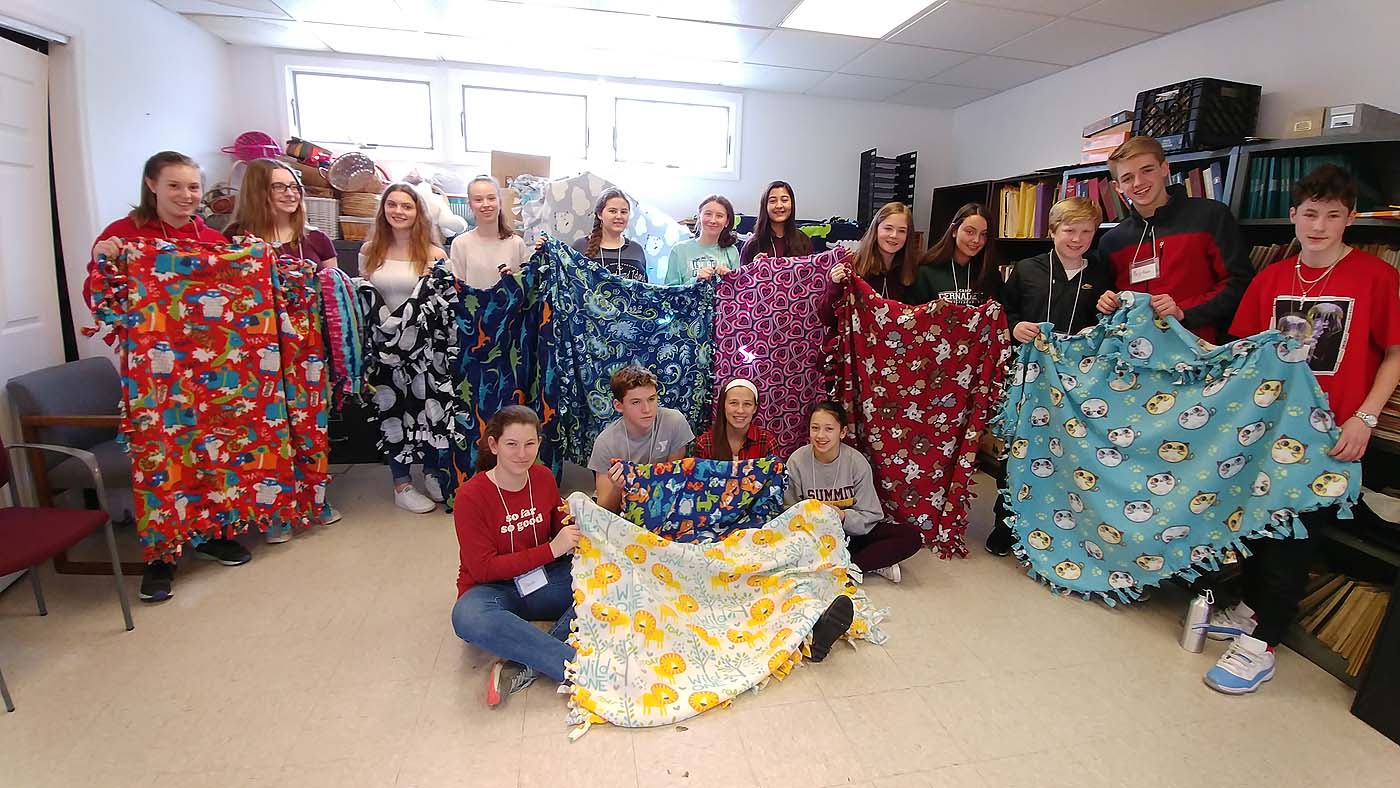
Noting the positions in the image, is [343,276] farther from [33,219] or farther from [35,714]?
[35,714]

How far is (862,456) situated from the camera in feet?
8.80

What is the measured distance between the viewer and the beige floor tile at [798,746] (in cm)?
170

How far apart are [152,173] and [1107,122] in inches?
193

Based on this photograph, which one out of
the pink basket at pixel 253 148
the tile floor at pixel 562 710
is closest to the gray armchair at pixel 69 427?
the tile floor at pixel 562 710

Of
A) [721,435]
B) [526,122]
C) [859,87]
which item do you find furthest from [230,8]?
[859,87]

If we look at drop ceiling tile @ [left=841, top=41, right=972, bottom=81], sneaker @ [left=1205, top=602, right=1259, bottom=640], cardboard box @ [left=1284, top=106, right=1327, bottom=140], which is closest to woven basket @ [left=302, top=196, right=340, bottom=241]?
drop ceiling tile @ [left=841, top=41, right=972, bottom=81]

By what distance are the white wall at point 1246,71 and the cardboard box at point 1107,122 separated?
0.30 m

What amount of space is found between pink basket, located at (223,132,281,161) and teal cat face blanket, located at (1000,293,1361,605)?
16.6 ft

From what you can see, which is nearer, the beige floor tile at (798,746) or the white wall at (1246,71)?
the beige floor tile at (798,746)

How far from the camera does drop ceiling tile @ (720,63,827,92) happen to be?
4.97 meters

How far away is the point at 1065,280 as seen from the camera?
8.86 ft

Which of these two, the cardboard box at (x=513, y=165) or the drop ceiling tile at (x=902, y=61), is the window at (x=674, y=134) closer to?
the cardboard box at (x=513, y=165)

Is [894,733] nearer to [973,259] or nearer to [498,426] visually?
[498,426]

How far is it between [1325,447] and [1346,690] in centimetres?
81
